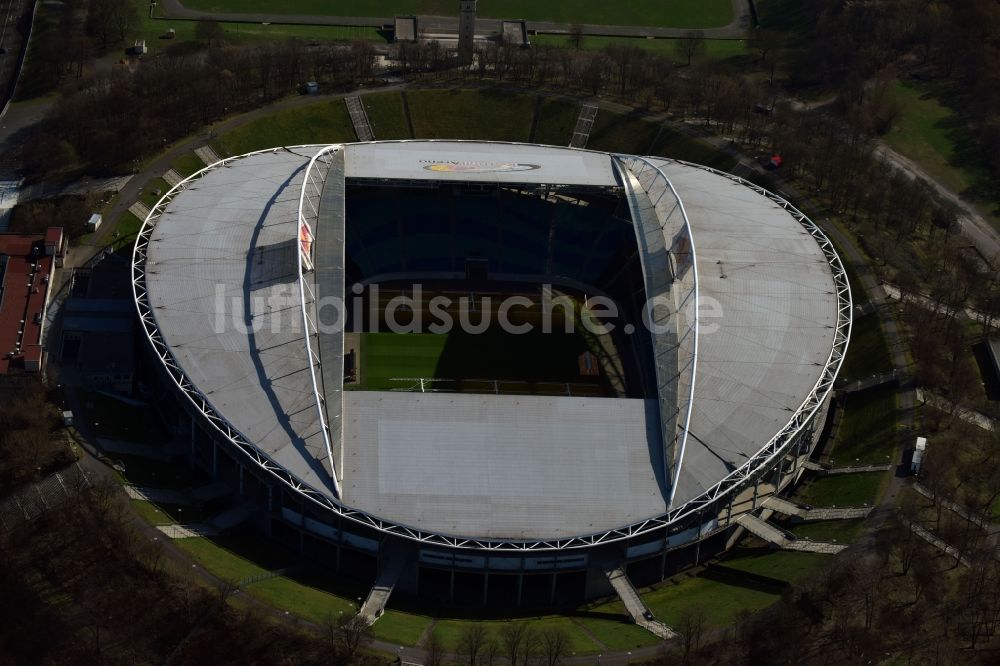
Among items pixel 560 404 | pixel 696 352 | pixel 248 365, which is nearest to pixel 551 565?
pixel 560 404

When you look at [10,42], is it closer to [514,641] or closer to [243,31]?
[243,31]

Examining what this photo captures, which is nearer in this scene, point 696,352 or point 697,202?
point 696,352

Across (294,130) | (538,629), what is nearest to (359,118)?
(294,130)

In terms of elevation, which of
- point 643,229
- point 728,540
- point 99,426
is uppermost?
point 643,229

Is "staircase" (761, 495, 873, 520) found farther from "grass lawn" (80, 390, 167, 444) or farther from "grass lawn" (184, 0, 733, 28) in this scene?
"grass lawn" (184, 0, 733, 28)

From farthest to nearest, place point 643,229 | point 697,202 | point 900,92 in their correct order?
point 900,92, point 697,202, point 643,229

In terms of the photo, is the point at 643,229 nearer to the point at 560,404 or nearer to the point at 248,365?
the point at 560,404
